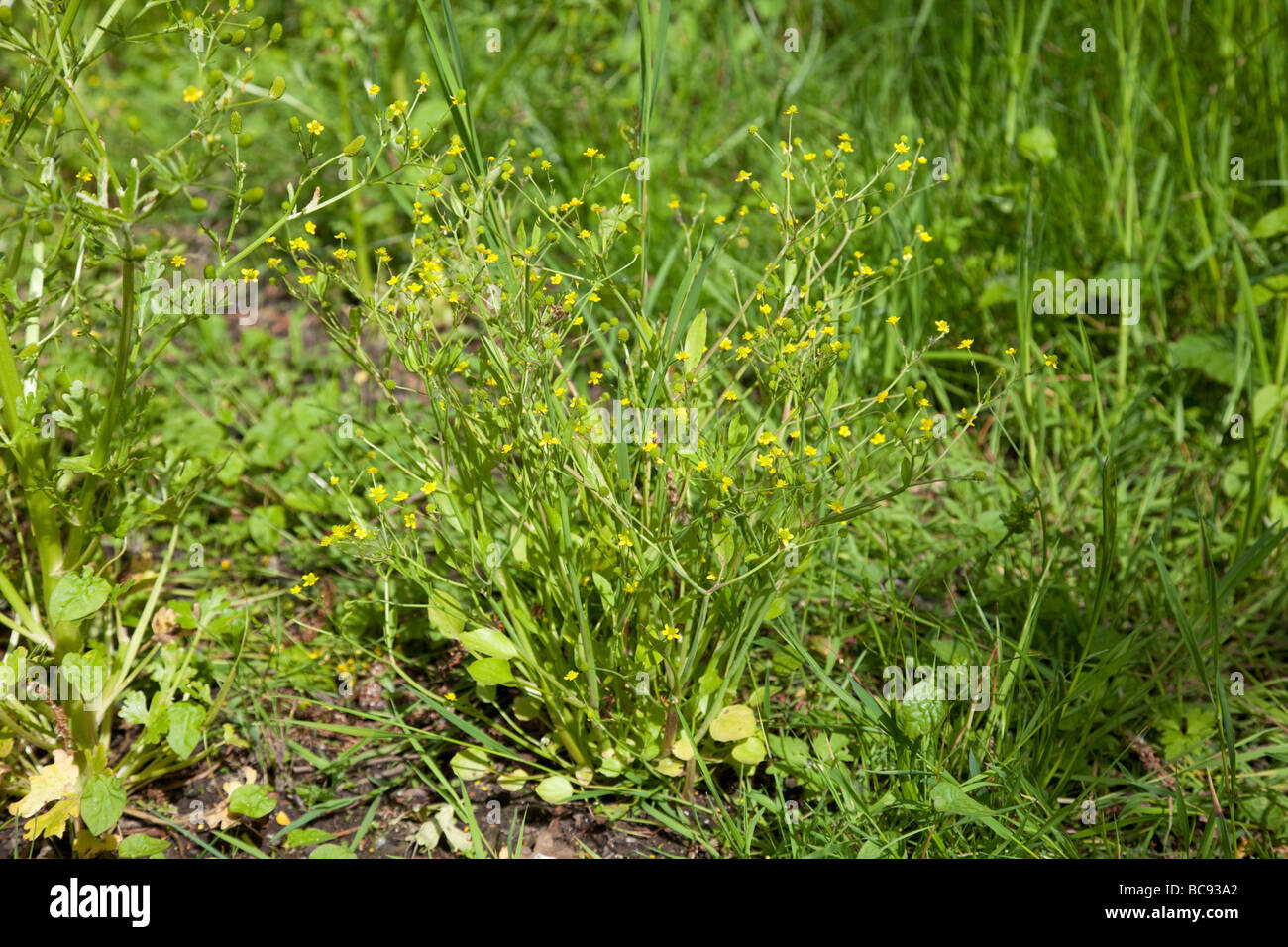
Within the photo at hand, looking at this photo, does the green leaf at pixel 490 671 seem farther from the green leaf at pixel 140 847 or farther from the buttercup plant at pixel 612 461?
the green leaf at pixel 140 847

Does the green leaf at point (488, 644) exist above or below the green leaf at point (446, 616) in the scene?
below

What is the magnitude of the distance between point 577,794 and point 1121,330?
1.86 meters

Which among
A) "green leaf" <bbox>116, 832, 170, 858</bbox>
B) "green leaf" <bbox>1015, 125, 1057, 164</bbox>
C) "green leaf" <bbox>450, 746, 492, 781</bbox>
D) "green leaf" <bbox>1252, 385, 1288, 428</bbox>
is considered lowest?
"green leaf" <bbox>116, 832, 170, 858</bbox>

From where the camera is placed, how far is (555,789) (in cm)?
199

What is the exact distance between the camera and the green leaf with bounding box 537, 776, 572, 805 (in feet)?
6.51

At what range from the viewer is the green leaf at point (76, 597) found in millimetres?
1836

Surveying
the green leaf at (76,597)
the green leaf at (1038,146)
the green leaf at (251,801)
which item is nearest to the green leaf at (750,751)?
the green leaf at (251,801)

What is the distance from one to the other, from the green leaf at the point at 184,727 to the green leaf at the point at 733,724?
0.95 meters

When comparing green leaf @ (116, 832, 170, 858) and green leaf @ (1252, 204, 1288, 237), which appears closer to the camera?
green leaf @ (116, 832, 170, 858)

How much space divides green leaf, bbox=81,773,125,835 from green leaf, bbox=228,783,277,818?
0.19 m

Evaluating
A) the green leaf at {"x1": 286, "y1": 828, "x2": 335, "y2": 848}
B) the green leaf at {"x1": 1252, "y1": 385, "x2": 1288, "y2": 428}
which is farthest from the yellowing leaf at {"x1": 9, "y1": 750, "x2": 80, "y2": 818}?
the green leaf at {"x1": 1252, "y1": 385, "x2": 1288, "y2": 428}

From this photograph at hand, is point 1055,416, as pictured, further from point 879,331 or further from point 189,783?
point 189,783

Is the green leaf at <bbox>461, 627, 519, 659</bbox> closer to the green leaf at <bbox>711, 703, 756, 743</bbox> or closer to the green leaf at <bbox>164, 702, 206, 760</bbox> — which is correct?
the green leaf at <bbox>711, 703, 756, 743</bbox>
